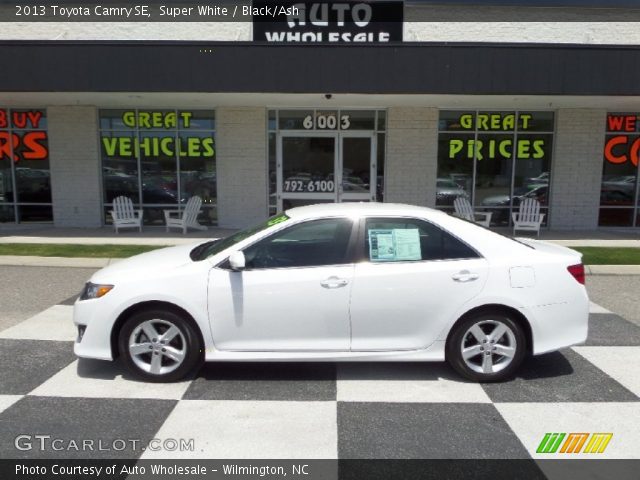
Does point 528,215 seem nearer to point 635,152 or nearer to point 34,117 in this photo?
point 635,152

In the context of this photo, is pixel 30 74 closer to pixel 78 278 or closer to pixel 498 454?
pixel 78 278

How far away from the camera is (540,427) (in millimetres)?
3686

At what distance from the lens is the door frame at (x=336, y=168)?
13.2 m

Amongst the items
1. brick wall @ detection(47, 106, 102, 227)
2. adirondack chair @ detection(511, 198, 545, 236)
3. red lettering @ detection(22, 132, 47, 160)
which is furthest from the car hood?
red lettering @ detection(22, 132, 47, 160)

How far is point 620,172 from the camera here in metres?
13.5

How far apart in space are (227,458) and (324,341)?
1.32 m

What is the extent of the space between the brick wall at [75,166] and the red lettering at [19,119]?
74 cm

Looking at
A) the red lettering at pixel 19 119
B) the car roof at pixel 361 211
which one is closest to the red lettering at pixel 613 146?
the car roof at pixel 361 211

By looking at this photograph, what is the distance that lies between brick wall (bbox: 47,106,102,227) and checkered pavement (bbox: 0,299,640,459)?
9230 mm

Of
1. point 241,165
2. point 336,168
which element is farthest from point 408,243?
point 241,165

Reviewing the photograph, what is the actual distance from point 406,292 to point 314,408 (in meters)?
1.20

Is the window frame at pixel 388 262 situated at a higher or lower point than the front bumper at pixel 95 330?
higher

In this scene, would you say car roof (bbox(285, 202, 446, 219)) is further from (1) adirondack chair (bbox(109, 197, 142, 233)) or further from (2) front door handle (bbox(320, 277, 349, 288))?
(1) adirondack chair (bbox(109, 197, 142, 233))

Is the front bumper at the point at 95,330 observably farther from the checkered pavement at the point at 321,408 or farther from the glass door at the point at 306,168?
the glass door at the point at 306,168
